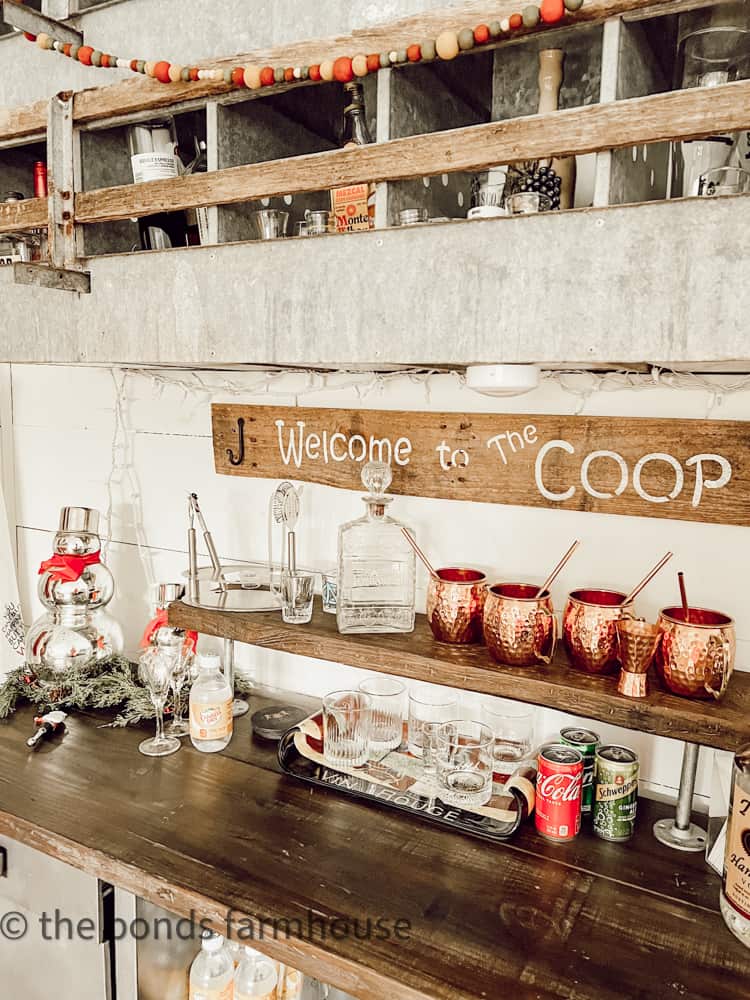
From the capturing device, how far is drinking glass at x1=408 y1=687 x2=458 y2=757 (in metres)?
1.46

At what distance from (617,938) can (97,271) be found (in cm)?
136

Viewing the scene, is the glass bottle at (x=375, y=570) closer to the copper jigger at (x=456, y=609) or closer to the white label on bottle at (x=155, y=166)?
the copper jigger at (x=456, y=609)

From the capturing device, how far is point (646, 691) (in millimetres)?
1123

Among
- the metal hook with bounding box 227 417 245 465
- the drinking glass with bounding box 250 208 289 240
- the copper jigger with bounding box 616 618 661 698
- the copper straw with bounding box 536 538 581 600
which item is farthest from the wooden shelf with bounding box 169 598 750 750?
the drinking glass with bounding box 250 208 289 240

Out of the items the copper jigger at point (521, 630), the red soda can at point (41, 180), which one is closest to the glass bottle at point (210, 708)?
the copper jigger at point (521, 630)

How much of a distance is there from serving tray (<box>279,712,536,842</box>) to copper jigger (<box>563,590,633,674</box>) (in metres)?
0.27

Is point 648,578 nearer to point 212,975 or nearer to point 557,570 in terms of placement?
point 557,570

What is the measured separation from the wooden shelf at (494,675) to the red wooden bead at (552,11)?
2.99 feet

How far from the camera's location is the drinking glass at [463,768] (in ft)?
4.23

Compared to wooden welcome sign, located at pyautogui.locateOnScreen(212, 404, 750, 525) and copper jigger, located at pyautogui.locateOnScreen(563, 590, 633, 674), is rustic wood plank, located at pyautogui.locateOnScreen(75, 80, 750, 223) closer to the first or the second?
wooden welcome sign, located at pyautogui.locateOnScreen(212, 404, 750, 525)

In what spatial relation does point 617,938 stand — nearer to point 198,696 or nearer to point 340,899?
point 340,899

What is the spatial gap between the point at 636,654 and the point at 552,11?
88cm

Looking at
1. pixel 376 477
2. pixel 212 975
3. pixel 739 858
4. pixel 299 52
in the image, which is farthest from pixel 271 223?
pixel 212 975

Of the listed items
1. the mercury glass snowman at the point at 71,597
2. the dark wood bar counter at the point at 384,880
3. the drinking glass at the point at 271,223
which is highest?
the drinking glass at the point at 271,223
